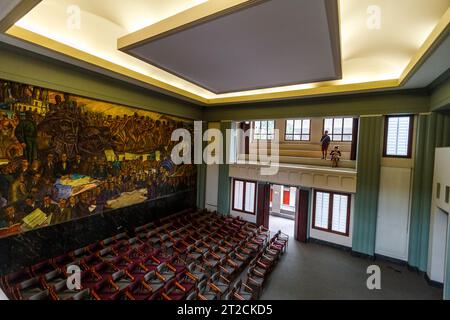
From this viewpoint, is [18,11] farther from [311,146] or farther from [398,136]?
[311,146]

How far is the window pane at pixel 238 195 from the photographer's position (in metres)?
9.84

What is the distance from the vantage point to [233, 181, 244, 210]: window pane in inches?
387

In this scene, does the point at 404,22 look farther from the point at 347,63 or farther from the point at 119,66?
the point at 119,66

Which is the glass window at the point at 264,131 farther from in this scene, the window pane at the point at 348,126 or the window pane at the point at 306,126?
the window pane at the point at 348,126

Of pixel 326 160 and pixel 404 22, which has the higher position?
pixel 404 22

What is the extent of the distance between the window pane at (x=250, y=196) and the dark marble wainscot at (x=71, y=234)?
11.5 feet

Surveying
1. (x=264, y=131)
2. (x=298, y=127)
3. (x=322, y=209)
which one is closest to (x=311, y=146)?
(x=298, y=127)

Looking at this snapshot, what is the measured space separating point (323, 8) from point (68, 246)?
25.6 ft

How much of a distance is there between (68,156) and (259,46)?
553 cm

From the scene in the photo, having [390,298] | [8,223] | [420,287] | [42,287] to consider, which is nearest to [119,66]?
[8,223]

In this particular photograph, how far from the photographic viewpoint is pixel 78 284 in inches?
177

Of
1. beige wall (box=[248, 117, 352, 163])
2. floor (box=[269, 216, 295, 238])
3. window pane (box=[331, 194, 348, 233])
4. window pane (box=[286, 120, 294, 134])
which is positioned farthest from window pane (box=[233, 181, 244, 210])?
window pane (box=[286, 120, 294, 134])

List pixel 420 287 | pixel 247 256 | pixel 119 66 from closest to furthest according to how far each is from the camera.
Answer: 1. pixel 420 287
2. pixel 119 66
3. pixel 247 256

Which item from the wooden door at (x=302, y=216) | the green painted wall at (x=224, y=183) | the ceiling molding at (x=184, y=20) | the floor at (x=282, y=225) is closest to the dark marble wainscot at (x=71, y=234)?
the green painted wall at (x=224, y=183)
